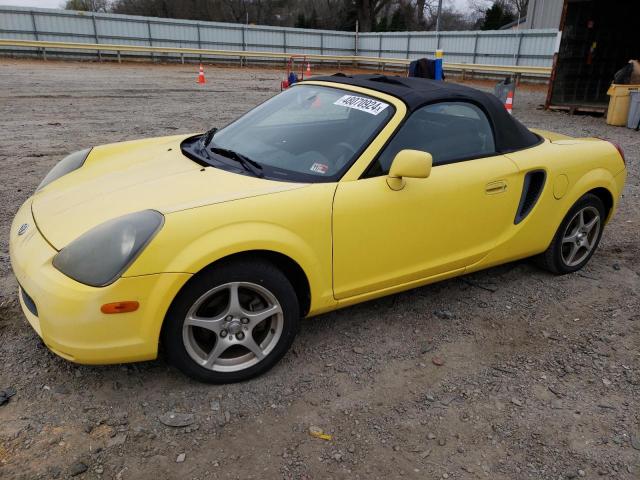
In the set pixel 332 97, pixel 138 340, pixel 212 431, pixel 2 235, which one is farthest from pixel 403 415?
pixel 2 235

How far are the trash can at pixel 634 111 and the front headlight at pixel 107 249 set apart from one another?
1213 centimetres

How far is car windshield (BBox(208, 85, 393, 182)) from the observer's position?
3004 millimetres

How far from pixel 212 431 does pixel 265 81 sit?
1990 cm

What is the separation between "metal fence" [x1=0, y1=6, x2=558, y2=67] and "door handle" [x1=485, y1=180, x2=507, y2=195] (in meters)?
22.1

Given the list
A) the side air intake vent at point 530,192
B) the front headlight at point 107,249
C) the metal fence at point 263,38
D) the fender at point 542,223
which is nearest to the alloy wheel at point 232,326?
the front headlight at point 107,249

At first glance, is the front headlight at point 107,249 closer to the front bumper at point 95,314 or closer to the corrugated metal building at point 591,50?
the front bumper at point 95,314

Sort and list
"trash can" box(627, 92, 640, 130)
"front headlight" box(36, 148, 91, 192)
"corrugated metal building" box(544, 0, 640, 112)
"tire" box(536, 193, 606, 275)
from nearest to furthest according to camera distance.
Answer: "front headlight" box(36, 148, 91, 192) → "tire" box(536, 193, 606, 275) → "trash can" box(627, 92, 640, 130) → "corrugated metal building" box(544, 0, 640, 112)

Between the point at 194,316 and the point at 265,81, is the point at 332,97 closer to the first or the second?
the point at 194,316

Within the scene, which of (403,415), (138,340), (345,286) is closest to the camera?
(138,340)

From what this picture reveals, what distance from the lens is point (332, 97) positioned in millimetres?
3545

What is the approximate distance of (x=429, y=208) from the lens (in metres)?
3.13

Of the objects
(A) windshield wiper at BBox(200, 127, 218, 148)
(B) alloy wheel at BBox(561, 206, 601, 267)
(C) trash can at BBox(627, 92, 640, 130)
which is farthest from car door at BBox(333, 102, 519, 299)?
(C) trash can at BBox(627, 92, 640, 130)

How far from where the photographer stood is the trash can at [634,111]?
37.5 feet

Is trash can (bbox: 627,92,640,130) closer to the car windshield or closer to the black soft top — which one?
the black soft top
